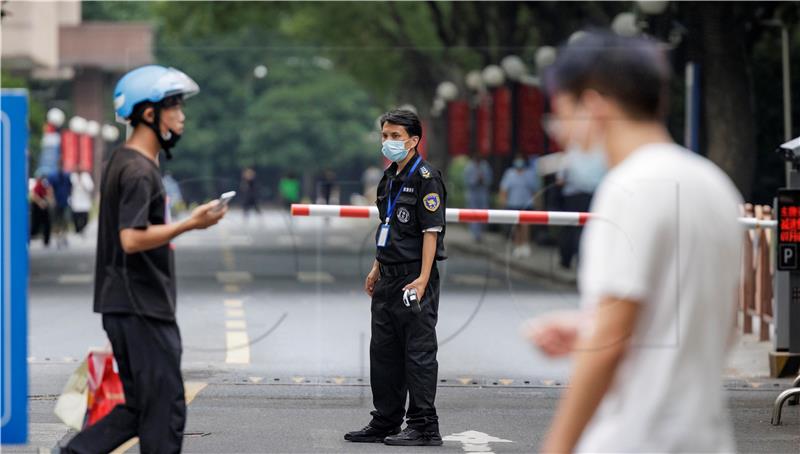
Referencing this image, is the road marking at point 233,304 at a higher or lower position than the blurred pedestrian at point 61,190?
lower

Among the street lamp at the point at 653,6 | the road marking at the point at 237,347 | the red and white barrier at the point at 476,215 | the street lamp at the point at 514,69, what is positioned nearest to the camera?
the red and white barrier at the point at 476,215

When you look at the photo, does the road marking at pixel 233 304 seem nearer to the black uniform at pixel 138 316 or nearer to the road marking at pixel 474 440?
the road marking at pixel 474 440

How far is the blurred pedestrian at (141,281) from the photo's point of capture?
18.3 ft

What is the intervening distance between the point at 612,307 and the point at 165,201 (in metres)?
2.74

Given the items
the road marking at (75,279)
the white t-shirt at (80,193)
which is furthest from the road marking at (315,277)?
the white t-shirt at (80,193)

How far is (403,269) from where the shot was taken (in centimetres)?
833

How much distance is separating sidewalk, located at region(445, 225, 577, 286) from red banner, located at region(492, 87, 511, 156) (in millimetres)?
1905

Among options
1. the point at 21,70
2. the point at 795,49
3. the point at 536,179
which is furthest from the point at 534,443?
the point at 21,70

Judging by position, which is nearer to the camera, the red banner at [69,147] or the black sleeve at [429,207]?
the black sleeve at [429,207]

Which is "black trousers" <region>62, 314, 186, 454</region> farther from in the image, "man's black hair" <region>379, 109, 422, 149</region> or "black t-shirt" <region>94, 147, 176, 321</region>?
"man's black hair" <region>379, 109, 422, 149</region>

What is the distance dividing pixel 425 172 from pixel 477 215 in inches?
114

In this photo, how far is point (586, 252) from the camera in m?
3.39

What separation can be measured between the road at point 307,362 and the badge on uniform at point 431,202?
93 centimetres

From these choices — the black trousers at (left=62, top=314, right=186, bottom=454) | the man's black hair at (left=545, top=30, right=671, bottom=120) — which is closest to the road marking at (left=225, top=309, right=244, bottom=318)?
the black trousers at (left=62, top=314, right=186, bottom=454)
